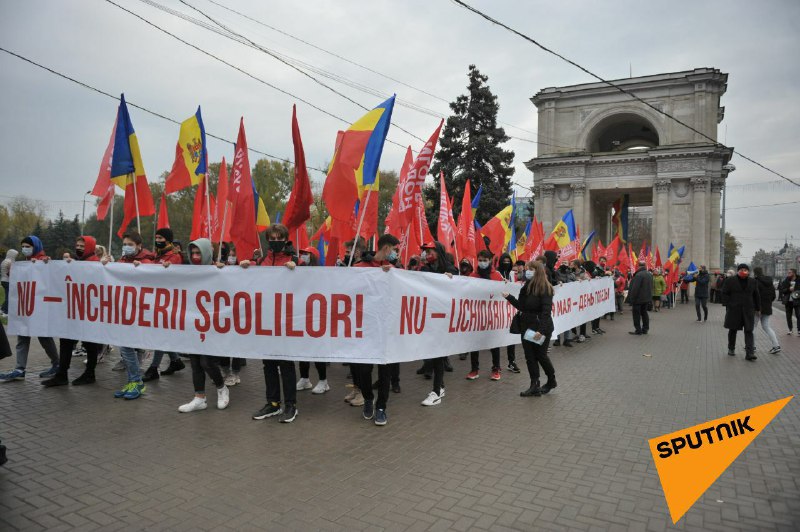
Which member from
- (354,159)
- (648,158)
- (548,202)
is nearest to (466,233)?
(354,159)

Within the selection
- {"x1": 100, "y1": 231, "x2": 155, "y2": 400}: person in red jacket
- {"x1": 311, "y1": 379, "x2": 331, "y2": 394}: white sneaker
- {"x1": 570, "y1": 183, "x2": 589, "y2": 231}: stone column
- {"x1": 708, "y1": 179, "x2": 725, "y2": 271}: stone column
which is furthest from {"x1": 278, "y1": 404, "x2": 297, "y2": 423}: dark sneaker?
{"x1": 708, "y1": 179, "x2": 725, "y2": 271}: stone column

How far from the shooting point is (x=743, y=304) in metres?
10.6

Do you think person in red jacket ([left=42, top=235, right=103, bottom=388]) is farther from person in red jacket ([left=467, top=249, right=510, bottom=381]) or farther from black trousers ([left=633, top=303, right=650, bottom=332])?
black trousers ([left=633, top=303, right=650, bottom=332])

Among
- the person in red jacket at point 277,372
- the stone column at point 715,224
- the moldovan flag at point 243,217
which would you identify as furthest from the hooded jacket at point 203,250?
the stone column at point 715,224

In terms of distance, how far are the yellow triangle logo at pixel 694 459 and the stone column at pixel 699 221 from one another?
37776 millimetres

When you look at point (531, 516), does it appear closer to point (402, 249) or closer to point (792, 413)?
point (792, 413)

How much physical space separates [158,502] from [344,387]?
3.91 meters

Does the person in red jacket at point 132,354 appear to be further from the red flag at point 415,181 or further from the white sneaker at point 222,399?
the red flag at point 415,181

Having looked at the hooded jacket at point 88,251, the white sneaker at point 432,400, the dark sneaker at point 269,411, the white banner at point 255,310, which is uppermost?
the hooded jacket at point 88,251

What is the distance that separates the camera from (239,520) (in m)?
3.52

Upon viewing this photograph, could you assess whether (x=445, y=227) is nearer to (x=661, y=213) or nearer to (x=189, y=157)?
(x=189, y=157)

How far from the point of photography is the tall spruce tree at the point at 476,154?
33.4 metres

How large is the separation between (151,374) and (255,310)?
2.95 meters

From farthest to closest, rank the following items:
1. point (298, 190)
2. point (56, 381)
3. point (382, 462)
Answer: point (56, 381), point (298, 190), point (382, 462)
